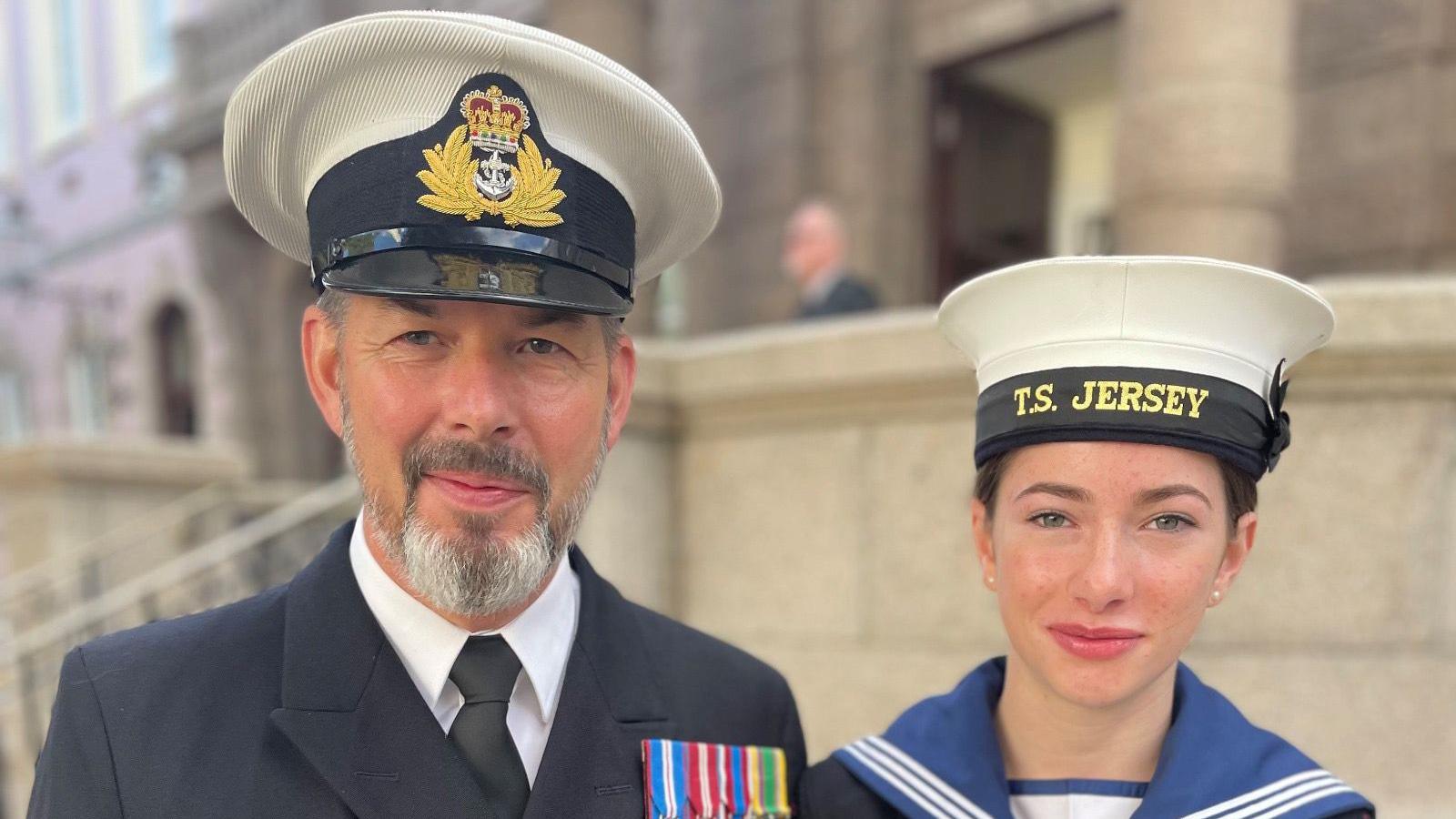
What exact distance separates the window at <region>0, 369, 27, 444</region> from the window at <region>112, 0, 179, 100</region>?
22.9ft

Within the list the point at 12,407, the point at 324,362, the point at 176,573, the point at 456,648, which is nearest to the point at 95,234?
the point at 12,407

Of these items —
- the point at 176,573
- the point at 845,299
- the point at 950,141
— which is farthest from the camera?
the point at 950,141

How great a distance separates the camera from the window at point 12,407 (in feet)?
61.5

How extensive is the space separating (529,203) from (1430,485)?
297 centimetres

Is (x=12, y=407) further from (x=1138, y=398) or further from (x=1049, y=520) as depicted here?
(x=1138, y=398)

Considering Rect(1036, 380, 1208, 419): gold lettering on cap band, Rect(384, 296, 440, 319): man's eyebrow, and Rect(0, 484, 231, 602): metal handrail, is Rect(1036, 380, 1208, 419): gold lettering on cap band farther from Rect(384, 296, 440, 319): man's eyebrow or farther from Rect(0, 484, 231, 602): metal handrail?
Rect(0, 484, 231, 602): metal handrail

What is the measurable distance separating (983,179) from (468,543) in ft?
24.3

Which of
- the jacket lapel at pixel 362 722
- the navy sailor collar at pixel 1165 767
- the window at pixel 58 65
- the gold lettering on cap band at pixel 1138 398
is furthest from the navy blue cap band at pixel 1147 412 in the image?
the window at pixel 58 65

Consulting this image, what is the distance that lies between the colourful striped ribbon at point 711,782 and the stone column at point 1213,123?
301 cm

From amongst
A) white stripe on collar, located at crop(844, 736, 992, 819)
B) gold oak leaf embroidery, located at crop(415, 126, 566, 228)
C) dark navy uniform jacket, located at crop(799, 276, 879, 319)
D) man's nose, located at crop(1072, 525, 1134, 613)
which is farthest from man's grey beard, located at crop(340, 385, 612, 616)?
dark navy uniform jacket, located at crop(799, 276, 879, 319)

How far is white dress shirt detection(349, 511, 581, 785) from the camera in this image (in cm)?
150

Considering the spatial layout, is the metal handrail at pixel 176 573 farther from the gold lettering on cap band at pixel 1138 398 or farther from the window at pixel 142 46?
the window at pixel 142 46

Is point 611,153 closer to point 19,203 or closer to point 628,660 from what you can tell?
point 628,660

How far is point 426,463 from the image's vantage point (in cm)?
142
